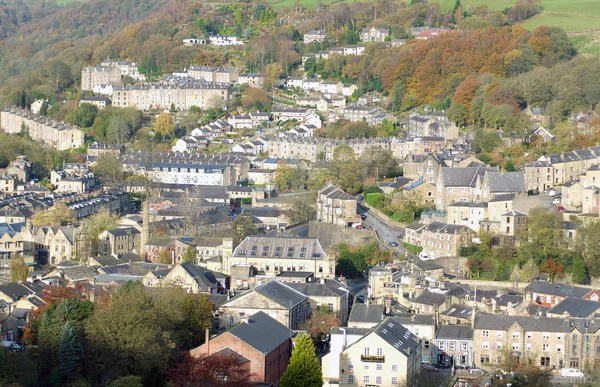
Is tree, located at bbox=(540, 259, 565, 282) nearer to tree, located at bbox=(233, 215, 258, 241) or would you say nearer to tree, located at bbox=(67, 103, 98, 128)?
tree, located at bbox=(233, 215, 258, 241)

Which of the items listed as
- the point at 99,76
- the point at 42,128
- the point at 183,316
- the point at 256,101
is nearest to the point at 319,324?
the point at 183,316

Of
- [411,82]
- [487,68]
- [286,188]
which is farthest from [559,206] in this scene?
[411,82]

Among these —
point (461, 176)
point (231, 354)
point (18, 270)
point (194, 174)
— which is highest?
point (461, 176)

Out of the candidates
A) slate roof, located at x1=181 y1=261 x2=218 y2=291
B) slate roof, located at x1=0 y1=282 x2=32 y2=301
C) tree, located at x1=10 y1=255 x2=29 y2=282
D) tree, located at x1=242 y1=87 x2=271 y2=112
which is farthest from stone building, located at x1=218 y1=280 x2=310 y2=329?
tree, located at x1=242 y1=87 x2=271 y2=112

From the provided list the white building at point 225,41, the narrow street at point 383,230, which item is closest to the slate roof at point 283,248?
the narrow street at point 383,230

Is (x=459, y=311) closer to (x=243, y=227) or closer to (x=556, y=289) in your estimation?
(x=556, y=289)

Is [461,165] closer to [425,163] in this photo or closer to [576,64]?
[425,163]
